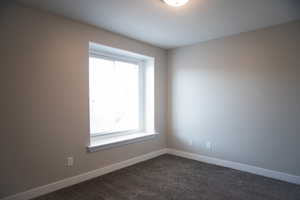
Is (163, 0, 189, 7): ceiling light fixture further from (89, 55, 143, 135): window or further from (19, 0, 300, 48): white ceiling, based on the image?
(89, 55, 143, 135): window

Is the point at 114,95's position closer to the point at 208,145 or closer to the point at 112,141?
the point at 112,141

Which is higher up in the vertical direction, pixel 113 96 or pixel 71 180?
pixel 113 96

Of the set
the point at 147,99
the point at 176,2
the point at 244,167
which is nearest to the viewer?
the point at 176,2

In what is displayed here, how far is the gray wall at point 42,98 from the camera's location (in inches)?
84.9

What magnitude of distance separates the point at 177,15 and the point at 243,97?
1.83 metres

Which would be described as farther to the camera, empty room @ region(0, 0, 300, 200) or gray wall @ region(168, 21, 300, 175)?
gray wall @ region(168, 21, 300, 175)

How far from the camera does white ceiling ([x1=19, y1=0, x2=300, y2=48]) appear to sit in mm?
2254

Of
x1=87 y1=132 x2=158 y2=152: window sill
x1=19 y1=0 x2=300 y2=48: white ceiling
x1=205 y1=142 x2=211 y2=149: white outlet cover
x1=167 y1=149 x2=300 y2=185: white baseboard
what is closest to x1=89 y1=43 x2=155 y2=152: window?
x1=87 y1=132 x2=158 y2=152: window sill

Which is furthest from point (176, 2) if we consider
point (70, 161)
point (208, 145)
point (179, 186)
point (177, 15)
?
point (208, 145)

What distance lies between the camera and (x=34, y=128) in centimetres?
235

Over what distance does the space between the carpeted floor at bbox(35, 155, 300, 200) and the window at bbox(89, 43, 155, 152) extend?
68 cm

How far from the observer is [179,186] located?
8.82 feet

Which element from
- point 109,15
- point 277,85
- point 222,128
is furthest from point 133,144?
point 277,85

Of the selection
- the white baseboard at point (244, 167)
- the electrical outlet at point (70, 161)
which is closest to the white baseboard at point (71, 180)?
the electrical outlet at point (70, 161)
